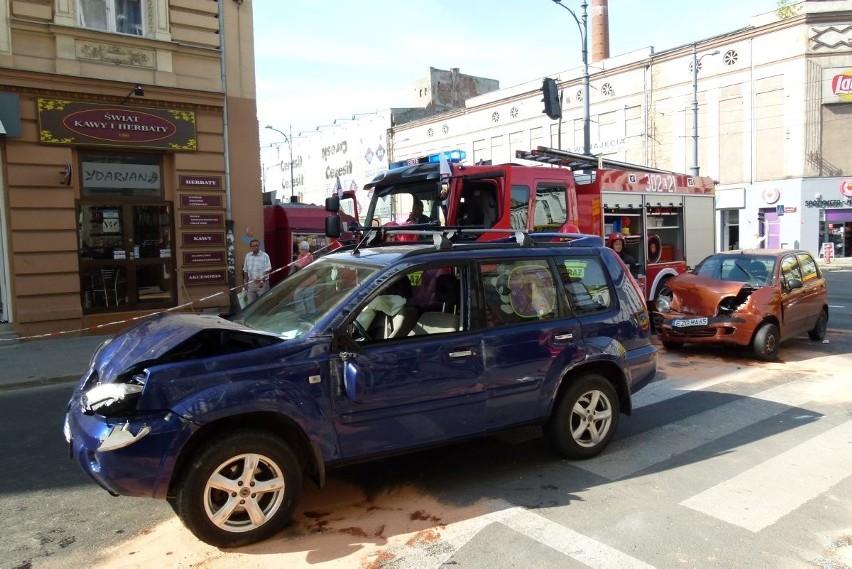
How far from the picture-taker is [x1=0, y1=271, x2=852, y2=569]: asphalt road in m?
3.57

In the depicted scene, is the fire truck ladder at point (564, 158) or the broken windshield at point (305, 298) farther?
the fire truck ladder at point (564, 158)

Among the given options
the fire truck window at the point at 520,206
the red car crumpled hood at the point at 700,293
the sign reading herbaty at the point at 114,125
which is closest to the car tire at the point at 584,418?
the fire truck window at the point at 520,206

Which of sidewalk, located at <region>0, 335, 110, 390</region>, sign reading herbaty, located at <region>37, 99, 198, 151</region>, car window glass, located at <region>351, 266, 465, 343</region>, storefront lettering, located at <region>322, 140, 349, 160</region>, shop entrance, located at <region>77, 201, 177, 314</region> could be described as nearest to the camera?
car window glass, located at <region>351, 266, 465, 343</region>

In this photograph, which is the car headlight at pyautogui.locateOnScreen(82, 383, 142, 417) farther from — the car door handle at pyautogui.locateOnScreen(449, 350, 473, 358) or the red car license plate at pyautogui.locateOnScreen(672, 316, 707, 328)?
the red car license plate at pyautogui.locateOnScreen(672, 316, 707, 328)

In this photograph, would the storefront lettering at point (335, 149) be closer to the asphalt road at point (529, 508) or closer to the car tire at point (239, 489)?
the asphalt road at point (529, 508)

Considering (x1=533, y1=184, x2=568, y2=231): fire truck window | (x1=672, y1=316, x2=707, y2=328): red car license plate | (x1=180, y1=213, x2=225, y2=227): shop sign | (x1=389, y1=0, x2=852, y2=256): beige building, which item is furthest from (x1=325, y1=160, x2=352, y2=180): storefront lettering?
(x1=672, y1=316, x2=707, y2=328): red car license plate

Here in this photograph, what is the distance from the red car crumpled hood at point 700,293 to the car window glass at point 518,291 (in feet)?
16.5

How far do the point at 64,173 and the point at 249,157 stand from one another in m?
3.67

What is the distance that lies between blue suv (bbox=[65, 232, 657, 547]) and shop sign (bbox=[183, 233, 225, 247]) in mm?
8719

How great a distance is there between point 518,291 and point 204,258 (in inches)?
387

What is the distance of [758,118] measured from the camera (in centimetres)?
3316

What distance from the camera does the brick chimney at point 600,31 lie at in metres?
44.1

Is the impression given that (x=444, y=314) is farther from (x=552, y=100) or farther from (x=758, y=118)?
(x=758, y=118)

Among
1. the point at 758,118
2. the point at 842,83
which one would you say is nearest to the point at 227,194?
the point at 758,118
